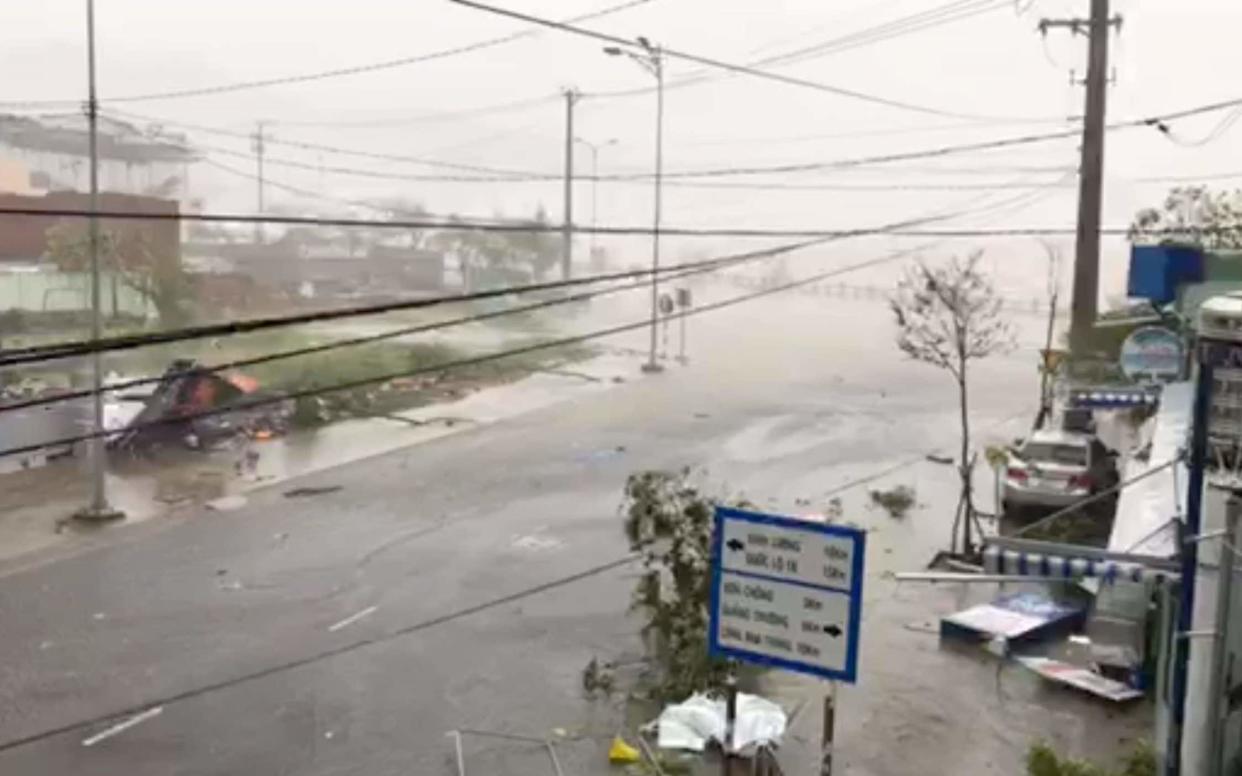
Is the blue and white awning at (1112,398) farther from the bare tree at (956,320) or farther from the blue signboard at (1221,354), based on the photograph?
the blue signboard at (1221,354)

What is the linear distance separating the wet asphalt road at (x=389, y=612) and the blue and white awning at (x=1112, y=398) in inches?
115

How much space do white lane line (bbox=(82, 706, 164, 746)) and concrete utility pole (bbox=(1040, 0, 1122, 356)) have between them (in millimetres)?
18462

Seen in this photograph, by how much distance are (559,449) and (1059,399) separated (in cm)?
1036

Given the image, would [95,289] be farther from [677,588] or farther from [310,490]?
[677,588]

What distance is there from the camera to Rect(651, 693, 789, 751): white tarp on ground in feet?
35.5

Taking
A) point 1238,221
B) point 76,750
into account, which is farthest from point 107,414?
point 1238,221

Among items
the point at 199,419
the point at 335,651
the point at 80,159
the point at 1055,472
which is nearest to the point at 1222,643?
the point at 335,651

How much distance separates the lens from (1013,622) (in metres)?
13.8

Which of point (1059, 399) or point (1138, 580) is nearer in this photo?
point (1138, 580)

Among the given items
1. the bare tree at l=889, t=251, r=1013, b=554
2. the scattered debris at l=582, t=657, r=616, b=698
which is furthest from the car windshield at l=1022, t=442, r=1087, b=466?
the scattered debris at l=582, t=657, r=616, b=698

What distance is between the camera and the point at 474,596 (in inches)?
641

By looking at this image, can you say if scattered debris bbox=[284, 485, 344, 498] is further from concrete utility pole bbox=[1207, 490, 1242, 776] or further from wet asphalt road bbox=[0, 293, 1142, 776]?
concrete utility pole bbox=[1207, 490, 1242, 776]

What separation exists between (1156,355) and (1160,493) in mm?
5031

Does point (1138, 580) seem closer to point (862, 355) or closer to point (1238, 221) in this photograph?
point (1238, 221)
